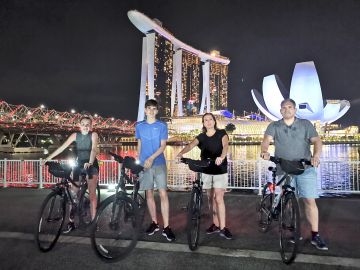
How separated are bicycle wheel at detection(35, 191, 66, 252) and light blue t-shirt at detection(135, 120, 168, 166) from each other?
124 cm

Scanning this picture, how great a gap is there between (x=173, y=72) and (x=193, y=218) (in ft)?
309

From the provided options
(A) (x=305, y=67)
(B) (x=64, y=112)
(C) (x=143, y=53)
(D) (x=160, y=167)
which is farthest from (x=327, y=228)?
A: (B) (x=64, y=112)

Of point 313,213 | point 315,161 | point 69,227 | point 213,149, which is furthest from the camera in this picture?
point 69,227

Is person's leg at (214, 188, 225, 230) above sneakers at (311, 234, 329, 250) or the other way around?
above

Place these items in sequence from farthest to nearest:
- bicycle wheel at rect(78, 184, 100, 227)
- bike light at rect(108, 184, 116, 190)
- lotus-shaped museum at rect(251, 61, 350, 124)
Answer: lotus-shaped museum at rect(251, 61, 350, 124)
bike light at rect(108, 184, 116, 190)
bicycle wheel at rect(78, 184, 100, 227)

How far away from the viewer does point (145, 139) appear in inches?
181

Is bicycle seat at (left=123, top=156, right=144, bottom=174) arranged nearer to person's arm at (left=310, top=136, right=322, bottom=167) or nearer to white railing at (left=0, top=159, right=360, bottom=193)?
person's arm at (left=310, top=136, right=322, bottom=167)

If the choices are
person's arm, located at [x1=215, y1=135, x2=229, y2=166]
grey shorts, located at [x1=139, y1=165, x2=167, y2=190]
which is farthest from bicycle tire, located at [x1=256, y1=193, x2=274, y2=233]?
grey shorts, located at [x1=139, y1=165, x2=167, y2=190]

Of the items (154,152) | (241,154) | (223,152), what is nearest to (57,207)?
(154,152)

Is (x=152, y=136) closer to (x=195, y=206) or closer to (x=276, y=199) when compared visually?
(x=195, y=206)

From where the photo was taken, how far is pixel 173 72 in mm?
96125

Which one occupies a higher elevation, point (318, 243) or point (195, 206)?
point (195, 206)

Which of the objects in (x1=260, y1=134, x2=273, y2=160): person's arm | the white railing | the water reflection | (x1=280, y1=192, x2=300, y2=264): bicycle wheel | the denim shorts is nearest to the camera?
(x1=280, y1=192, x2=300, y2=264): bicycle wheel

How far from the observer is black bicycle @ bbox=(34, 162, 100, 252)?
4.02 m
